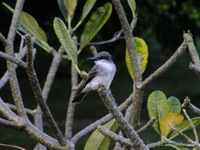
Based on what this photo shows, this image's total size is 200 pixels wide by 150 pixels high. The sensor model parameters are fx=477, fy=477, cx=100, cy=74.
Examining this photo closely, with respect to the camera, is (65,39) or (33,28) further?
(33,28)

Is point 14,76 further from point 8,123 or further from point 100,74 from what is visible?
point 100,74

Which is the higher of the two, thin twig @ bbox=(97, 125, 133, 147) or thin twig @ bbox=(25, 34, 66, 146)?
thin twig @ bbox=(25, 34, 66, 146)

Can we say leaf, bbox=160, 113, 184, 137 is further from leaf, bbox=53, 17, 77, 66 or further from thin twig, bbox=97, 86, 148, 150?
leaf, bbox=53, 17, 77, 66

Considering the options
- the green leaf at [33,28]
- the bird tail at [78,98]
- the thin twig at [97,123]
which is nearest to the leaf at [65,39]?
the thin twig at [97,123]

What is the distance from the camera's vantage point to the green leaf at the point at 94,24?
267 centimetres

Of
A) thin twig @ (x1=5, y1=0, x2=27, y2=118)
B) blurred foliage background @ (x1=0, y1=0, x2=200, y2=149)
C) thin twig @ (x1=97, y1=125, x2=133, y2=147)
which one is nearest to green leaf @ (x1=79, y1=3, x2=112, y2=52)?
thin twig @ (x1=5, y1=0, x2=27, y2=118)

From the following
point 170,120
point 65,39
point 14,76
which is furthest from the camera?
point 14,76

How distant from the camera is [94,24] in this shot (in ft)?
9.06

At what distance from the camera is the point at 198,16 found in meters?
9.72

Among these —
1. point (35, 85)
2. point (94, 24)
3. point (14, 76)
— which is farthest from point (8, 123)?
point (94, 24)

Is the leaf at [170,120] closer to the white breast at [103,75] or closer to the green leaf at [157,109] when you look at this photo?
the green leaf at [157,109]

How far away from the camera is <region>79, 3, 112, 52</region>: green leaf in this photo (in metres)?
2.67

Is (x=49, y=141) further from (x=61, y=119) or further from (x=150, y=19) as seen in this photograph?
(x=150, y=19)

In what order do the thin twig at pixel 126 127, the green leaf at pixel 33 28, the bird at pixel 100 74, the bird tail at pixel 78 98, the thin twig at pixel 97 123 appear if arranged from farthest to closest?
the bird at pixel 100 74, the green leaf at pixel 33 28, the bird tail at pixel 78 98, the thin twig at pixel 97 123, the thin twig at pixel 126 127
